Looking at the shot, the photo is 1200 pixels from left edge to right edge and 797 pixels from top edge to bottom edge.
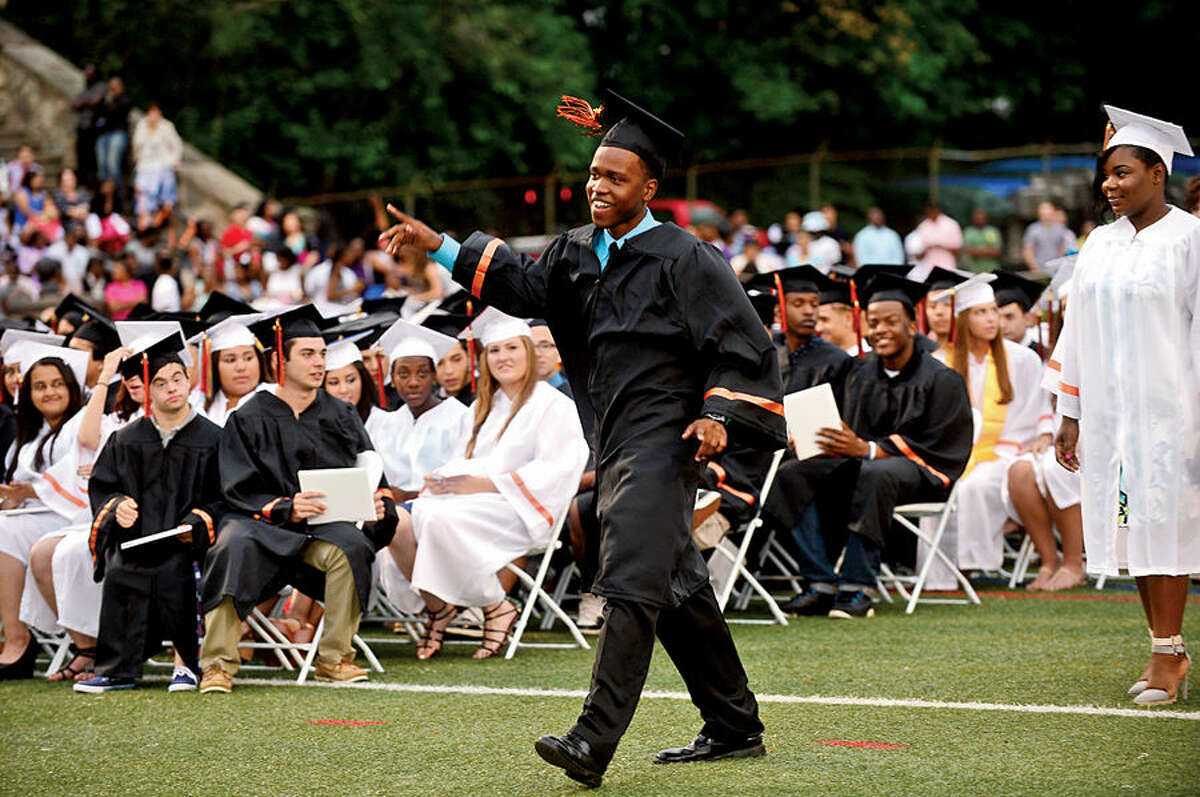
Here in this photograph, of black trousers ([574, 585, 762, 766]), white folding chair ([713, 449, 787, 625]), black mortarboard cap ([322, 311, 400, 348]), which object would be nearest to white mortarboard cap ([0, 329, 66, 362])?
black mortarboard cap ([322, 311, 400, 348])

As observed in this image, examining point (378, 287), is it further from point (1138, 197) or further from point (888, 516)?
point (1138, 197)

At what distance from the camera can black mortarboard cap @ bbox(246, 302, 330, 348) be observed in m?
8.30

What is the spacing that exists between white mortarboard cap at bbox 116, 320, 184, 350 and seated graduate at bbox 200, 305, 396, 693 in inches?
17.2

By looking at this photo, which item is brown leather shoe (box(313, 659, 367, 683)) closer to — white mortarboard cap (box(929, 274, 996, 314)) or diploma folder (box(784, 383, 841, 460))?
diploma folder (box(784, 383, 841, 460))

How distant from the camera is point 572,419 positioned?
9.06 m

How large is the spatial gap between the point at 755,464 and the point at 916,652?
179 cm

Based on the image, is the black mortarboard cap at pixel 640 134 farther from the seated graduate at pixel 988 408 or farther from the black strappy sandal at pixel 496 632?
the seated graduate at pixel 988 408

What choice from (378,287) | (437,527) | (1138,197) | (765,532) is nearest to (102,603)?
(437,527)

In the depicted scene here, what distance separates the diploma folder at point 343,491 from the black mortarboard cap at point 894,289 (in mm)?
3592

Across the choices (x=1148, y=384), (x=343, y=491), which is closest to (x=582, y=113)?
(x=1148, y=384)

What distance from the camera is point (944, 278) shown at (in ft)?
36.9

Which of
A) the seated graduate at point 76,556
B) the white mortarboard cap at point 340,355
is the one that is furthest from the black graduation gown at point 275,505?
the white mortarboard cap at point 340,355

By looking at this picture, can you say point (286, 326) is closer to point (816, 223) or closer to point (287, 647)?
point (287, 647)

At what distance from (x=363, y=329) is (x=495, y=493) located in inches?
78.4
